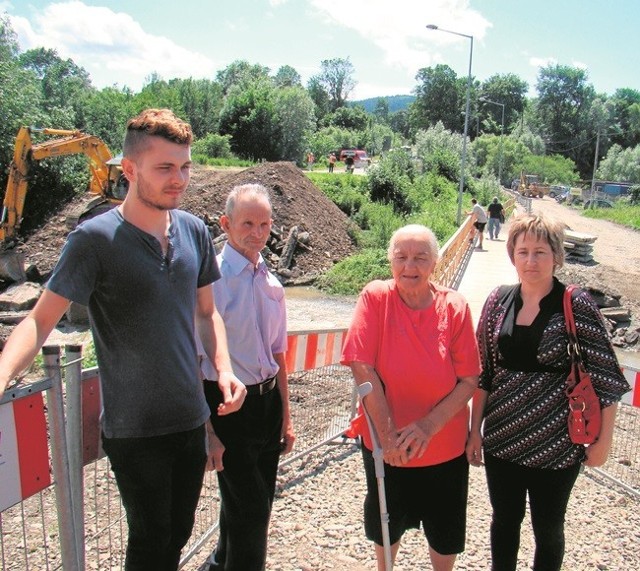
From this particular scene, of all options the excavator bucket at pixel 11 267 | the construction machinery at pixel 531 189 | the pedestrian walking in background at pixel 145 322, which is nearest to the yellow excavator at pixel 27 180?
the excavator bucket at pixel 11 267

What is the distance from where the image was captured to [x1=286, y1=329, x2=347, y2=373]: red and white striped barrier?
4312 millimetres

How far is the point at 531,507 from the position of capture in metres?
2.77

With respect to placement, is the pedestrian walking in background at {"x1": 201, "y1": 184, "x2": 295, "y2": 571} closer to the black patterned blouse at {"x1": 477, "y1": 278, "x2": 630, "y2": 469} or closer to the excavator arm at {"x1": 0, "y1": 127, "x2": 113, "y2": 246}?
the black patterned blouse at {"x1": 477, "y1": 278, "x2": 630, "y2": 469}

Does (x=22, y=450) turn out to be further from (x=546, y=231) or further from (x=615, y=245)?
(x=615, y=245)

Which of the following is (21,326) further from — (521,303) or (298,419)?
(298,419)

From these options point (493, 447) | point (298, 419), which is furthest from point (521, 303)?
point (298, 419)

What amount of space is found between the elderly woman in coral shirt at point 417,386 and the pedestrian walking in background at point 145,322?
2.88ft

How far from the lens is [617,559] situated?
355 cm

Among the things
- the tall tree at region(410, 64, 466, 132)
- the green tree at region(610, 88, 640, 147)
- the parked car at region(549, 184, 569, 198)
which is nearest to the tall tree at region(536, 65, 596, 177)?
the green tree at region(610, 88, 640, 147)

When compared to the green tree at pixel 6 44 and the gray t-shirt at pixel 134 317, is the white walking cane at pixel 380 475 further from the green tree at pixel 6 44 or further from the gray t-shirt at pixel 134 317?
the green tree at pixel 6 44

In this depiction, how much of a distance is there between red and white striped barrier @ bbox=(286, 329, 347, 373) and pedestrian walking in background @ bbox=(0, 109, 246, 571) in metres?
2.00

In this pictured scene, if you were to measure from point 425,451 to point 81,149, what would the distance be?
17.6m

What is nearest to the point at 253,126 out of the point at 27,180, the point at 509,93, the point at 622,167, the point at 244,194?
the point at 27,180

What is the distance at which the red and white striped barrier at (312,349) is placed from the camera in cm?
431
